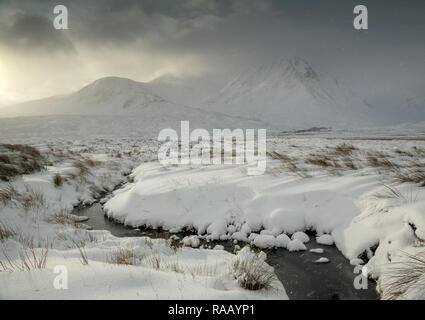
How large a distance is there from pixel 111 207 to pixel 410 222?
7194 mm

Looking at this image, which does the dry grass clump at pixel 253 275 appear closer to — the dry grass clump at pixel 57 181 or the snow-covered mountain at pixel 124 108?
the dry grass clump at pixel 57 181

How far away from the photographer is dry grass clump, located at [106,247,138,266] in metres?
3.48

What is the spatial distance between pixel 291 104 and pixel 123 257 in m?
152

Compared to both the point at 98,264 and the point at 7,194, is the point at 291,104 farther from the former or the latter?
the point at 98,264

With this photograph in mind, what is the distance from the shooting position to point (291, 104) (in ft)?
468

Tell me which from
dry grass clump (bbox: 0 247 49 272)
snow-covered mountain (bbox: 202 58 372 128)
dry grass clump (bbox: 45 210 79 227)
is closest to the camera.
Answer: dry grass clump (bbox: 0 247 49 272)

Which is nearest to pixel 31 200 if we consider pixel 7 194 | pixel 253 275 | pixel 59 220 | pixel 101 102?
pixel 7 194

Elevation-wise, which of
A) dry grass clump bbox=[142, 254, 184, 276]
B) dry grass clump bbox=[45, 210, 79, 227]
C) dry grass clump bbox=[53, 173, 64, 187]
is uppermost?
dry grass clump bbox=[53, 173, 64, 187]

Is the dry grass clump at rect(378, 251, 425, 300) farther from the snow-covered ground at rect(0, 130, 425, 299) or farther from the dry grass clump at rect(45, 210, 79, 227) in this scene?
the dry grass clump at rect(45, 210, 79, 227)

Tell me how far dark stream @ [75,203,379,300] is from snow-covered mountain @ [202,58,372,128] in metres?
104

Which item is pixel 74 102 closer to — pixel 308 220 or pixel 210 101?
pixel 210 101

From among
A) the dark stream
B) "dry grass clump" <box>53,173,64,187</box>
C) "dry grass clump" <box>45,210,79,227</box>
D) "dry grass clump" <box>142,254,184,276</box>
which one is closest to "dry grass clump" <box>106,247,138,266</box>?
"dry grass clump" <box>142,254,184,276</box>

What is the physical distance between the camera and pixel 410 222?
364 cm

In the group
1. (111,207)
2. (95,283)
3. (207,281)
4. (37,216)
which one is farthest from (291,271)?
(37,216)
